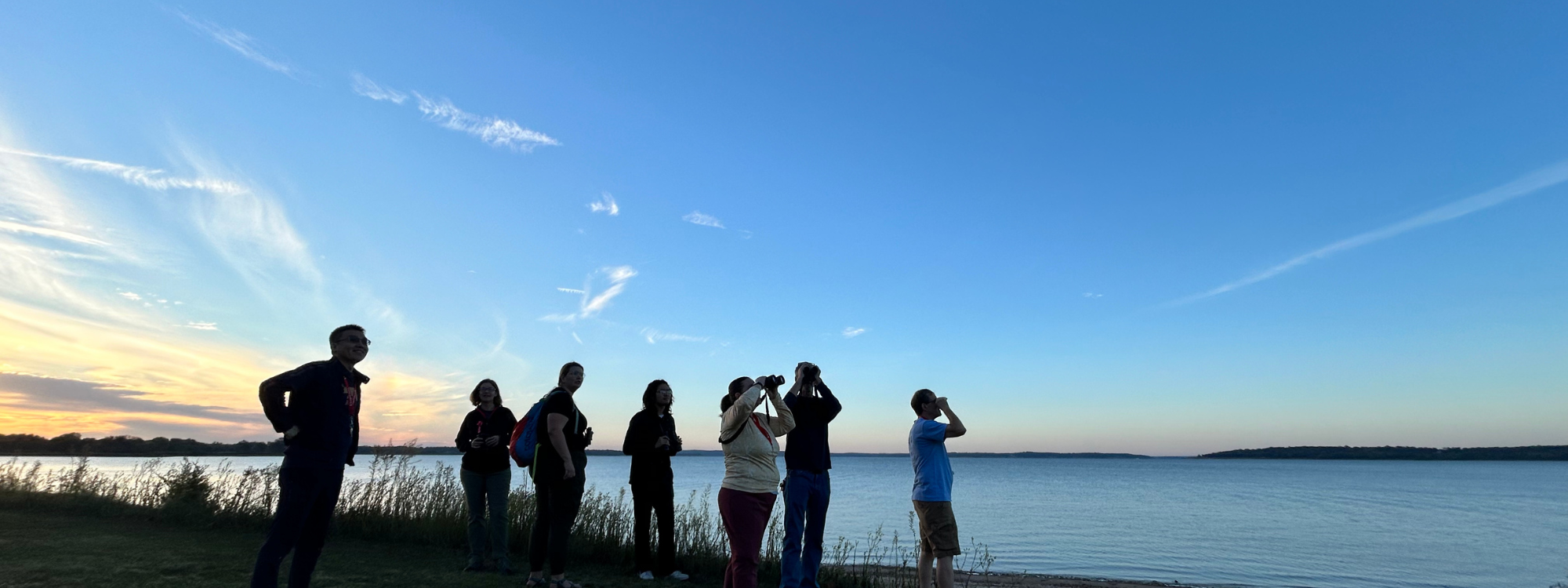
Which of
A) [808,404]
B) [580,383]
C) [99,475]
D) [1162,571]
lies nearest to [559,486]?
[580,383]

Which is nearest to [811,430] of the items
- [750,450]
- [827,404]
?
[827,404]

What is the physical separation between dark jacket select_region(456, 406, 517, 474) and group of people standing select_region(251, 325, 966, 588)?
0.04ft

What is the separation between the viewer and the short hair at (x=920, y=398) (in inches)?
223

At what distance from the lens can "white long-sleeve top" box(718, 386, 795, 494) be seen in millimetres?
4465

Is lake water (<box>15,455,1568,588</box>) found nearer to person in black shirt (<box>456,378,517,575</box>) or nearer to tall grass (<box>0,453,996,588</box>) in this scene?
tall grass (<box>0,453,996,588</box>)

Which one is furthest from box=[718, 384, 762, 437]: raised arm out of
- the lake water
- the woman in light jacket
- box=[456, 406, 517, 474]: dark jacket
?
the lake water

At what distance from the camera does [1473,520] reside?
87.6 ft

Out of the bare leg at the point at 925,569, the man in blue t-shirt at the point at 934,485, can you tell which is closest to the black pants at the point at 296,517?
the man in blue t-shirt at the point at 934,485

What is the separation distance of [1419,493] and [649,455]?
54318 mm

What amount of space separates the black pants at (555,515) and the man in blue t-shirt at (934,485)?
2479 millimetres

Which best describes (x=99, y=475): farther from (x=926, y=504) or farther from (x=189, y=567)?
(x=926, y=504)

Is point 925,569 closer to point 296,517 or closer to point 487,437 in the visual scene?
point 487,437

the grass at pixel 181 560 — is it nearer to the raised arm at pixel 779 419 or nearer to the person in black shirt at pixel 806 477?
the person in black shirt at pixel 806 477

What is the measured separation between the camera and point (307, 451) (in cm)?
381
